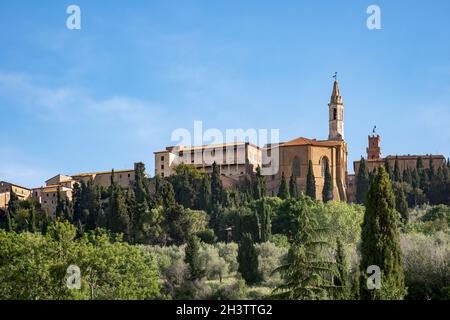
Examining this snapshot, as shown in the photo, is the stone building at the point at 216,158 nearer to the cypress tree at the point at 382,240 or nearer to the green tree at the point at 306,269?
the cypress tree at the point at 382,240

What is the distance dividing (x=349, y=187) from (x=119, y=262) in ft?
193

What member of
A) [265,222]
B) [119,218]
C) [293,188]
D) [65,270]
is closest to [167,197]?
[119,218]

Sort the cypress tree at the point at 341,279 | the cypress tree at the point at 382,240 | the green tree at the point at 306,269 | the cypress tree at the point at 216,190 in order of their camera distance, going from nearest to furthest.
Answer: the green tree at the point at 306,269 → the cypress tree at the point at 341,279 → the cypress tree at the point at 382,240 → the cypress tree at the point at 216,190

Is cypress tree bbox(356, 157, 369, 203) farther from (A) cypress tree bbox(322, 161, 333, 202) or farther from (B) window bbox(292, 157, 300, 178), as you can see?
(B) window bbox(292, 157, 300, 178)

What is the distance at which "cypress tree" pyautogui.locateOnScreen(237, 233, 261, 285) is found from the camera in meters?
42.7

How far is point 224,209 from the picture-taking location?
67.4m

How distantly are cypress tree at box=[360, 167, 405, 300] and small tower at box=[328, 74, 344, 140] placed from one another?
62836 millimetres

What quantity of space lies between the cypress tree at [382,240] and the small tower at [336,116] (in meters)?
62.8

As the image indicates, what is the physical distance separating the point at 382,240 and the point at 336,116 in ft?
216

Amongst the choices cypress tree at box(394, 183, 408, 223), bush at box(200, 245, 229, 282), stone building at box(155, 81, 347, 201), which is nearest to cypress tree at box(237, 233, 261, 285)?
bush at box(200, 245, 229, 282)

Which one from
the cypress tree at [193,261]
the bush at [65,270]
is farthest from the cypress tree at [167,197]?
the bush at [65,270]

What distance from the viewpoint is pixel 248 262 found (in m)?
43.2

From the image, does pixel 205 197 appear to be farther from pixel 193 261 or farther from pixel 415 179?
pixel 193 261

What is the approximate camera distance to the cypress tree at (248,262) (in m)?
42.7
